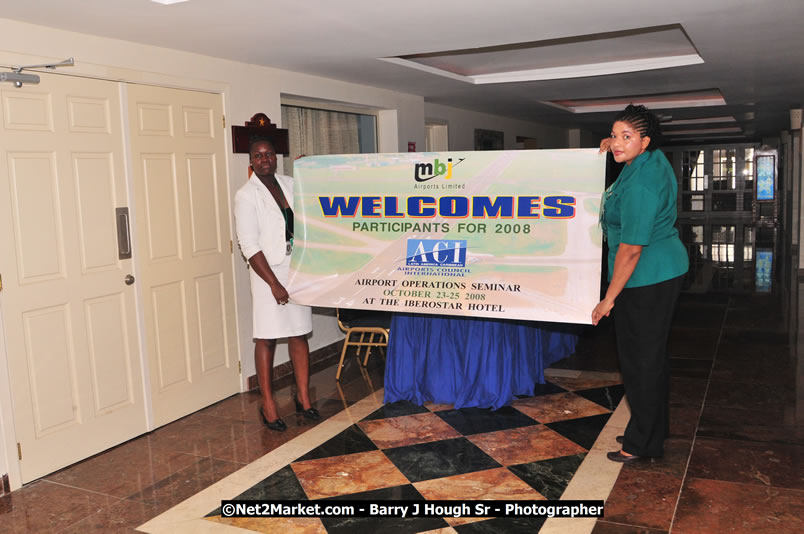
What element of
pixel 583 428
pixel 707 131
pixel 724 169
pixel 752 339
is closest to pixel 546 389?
pixel 583 428

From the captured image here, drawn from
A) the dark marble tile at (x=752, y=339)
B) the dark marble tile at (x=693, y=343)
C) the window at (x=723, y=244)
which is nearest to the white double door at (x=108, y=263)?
the dark marble tile at (x=693, y=343)

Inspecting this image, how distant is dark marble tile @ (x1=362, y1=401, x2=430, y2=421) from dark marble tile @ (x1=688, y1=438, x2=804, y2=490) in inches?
65.1

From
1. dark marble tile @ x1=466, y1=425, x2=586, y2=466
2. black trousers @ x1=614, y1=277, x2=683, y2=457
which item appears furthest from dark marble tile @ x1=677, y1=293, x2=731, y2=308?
black trousers @ x1=614, y1=277, x2=683, y2=457

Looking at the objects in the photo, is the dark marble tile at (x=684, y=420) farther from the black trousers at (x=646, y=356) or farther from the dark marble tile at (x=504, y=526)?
the dark marble tile at (x=504, y=526)

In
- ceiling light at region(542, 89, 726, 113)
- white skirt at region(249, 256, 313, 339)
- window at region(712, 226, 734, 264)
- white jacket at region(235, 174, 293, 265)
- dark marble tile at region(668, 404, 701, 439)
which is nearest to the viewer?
dark marble tile at region(668, 404, 701, 439)

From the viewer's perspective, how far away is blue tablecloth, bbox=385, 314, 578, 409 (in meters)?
4.30

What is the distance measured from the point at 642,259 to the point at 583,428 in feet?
4.12

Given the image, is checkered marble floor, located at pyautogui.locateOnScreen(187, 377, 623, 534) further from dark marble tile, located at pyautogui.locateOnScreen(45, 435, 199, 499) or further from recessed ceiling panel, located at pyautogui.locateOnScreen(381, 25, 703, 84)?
recessed ceiling panel, located at pyautogui.locateOnScreen(381, 25, 703, 84)

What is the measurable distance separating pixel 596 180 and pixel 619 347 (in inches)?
33.8

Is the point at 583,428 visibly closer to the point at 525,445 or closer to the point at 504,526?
the point at 525,445

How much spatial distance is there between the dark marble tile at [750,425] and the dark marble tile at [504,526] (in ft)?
4.77

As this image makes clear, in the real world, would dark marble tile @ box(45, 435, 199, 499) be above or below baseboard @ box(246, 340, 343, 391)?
below

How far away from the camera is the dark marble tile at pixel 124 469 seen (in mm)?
3494

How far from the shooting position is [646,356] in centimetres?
331
